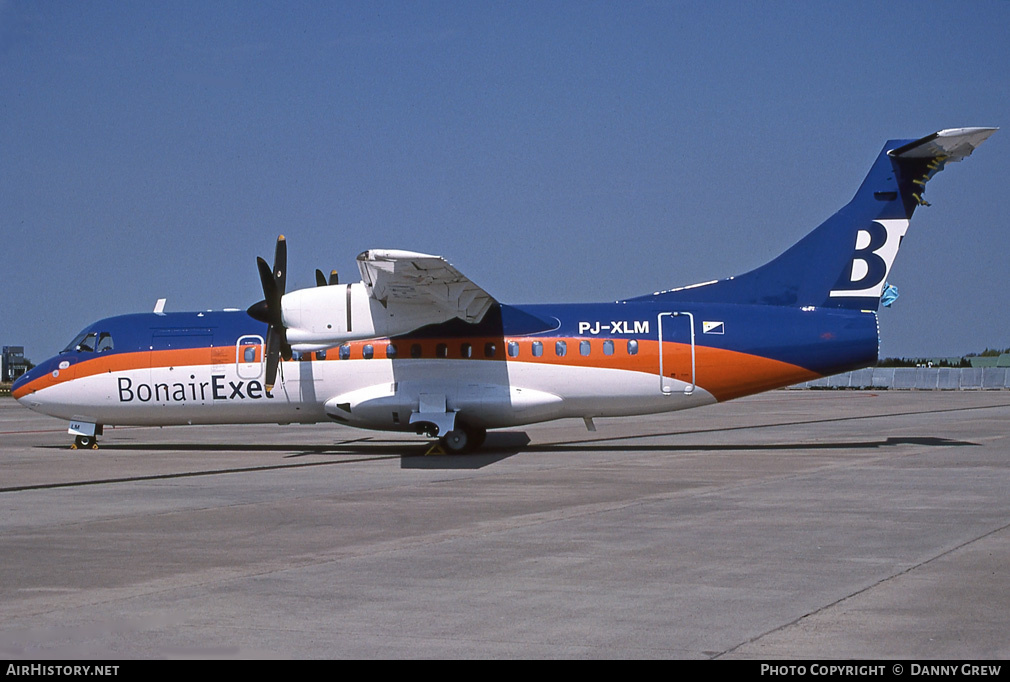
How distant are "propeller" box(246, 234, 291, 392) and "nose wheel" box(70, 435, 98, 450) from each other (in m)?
6.43

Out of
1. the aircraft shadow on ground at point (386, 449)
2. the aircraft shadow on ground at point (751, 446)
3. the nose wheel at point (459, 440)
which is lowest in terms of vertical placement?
the aircraft shadow on ground at point (751, 446)

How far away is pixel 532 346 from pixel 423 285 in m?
3.31

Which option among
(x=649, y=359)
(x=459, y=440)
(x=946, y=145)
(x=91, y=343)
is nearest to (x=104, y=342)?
(x=91, y=343)

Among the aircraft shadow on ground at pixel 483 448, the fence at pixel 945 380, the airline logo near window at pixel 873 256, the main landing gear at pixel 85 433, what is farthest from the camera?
the fence at pixel 945 380

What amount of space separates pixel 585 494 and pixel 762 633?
27.8 ft

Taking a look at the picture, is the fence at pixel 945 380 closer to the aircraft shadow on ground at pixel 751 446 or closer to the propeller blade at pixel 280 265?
the aircraft shadow on ground at pixel 751 446

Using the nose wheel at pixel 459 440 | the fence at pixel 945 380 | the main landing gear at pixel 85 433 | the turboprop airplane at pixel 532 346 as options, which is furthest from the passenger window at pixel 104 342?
the fence at pixel 945 380

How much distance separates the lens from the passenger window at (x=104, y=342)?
24.6 metres

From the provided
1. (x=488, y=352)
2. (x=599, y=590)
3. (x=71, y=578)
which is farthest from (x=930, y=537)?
(x=488, y=352)

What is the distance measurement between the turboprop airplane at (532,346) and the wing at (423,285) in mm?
74

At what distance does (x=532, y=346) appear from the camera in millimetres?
23047

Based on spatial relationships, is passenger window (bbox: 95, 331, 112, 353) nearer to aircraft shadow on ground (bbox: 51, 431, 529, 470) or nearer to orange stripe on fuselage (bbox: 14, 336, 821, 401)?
aircraft shadow on ground (bbox: 51, 431, 529, 470)

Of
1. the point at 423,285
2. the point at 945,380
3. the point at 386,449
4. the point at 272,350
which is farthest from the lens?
the point at 945,380

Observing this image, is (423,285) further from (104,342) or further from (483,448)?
(104,342)
